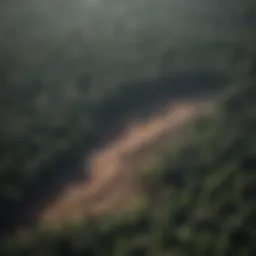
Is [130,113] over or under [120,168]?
over

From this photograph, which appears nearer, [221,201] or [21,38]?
[221,201]

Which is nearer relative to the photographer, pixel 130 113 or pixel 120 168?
pixel 120 168

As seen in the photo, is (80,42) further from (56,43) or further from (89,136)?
(89,136)

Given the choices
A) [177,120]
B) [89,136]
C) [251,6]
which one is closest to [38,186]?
[89,136]
